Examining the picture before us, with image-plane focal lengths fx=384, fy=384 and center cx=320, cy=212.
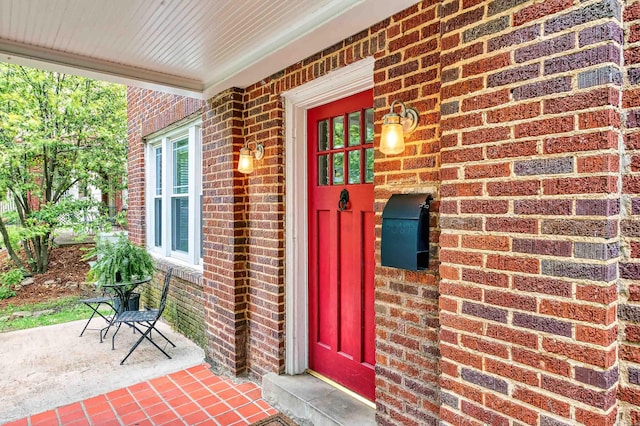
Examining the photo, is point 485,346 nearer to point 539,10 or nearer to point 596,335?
point 596,335

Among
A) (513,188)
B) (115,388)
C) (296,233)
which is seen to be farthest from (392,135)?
(115,388)

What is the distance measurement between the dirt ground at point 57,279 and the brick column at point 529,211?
7637 millimetres

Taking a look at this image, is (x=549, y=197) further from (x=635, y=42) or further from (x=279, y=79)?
(x=279, y=79)

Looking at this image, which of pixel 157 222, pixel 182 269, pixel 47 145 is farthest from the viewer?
pixel 47 145

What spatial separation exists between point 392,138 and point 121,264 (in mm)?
3931

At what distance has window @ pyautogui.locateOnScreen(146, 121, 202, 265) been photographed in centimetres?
458

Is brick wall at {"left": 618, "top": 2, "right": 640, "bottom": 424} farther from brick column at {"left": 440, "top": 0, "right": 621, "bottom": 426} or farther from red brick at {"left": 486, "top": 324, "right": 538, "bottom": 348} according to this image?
red brick at {"left": 486, "top": 324, "right": 538, "bottom": 348}

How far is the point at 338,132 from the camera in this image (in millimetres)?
2957

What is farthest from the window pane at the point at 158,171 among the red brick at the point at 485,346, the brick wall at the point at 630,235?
the brick wall at the point at 630,235

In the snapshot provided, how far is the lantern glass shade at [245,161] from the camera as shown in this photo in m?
3.30

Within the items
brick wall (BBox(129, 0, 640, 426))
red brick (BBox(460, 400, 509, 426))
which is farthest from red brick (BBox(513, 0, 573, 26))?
red brick (BBox(460, 400, 509, 426))

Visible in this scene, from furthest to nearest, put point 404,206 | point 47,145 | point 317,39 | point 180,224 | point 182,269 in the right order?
1. point 47,145
2. point 180,224
3. point 182,269
4. point 317,39
5. point 404,206

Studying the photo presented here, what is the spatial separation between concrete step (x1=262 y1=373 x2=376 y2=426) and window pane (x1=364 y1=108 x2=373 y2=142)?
73.1 inches

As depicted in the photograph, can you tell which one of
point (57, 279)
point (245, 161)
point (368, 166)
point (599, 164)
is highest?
point (245, 161)
